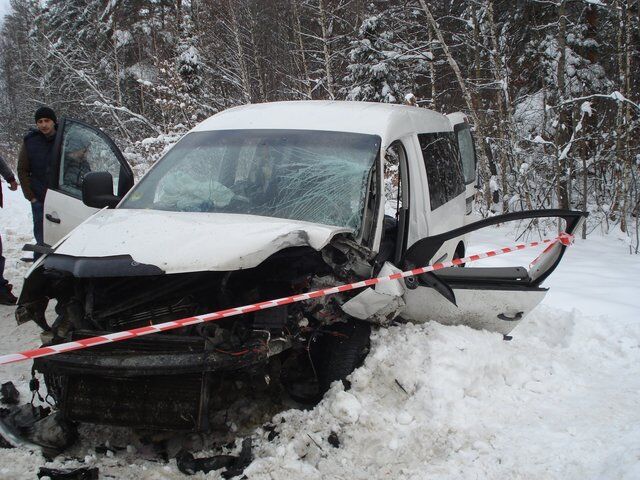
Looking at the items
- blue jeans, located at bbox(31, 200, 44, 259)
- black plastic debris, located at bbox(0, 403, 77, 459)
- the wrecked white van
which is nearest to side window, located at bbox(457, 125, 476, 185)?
the wrecked white van

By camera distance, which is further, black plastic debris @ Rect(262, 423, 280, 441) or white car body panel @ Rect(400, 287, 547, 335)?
white car body panel @ Rect(400, 287, 547, 335)

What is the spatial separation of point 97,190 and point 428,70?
15.6 m

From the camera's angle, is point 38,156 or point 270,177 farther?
point 38,156

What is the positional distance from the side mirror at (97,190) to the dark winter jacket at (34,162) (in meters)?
2.26

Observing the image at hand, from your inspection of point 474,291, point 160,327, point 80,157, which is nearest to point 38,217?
point 80,157

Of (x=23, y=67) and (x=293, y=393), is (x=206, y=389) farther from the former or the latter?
(x=23, y=67)

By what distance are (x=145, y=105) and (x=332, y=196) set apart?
25.3 meters

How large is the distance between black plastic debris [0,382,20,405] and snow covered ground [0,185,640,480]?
107mm

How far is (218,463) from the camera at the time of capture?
2.59m

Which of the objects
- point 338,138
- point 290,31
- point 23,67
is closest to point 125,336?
point 338,138

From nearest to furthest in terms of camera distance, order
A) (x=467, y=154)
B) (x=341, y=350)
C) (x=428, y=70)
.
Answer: (x=341, y=350)
(x=467, y=154)
(x=428, y=70)

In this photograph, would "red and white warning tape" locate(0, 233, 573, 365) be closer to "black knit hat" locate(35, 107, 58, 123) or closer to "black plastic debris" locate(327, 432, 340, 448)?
"black plastic debris" locate(327, 432, 340, 448)

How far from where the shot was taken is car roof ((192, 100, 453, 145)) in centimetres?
368

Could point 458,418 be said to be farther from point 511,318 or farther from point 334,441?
point 511,318
